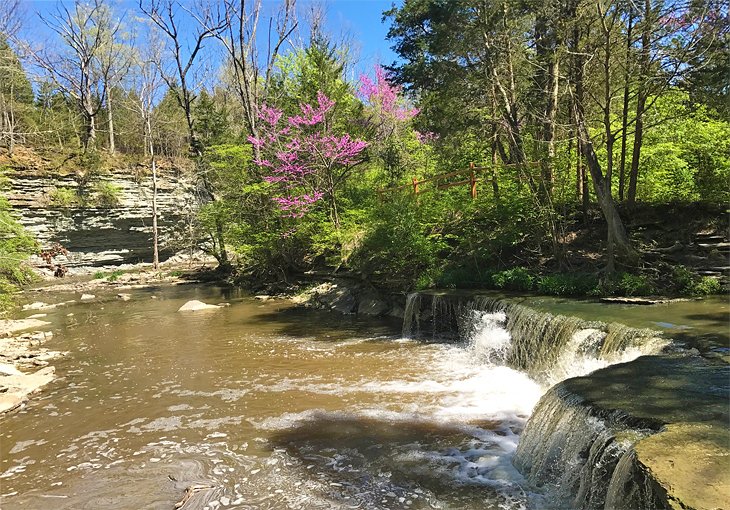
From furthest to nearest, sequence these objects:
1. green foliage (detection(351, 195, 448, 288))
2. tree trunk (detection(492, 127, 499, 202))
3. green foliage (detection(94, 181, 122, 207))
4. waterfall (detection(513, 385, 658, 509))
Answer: green foliage (detection(94, 181, 122, 207)) → green foliage (detection(351, 195, 448, 288)) → tree trunk (detection(492, 127, 499, 202)) → waterfall (detection(513, 385, 658, 509))

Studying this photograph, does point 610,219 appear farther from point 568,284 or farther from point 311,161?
point 311,161

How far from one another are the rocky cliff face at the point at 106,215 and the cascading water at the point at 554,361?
18.8 m

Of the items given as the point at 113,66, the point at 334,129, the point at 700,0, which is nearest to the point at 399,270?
the point at 334,129

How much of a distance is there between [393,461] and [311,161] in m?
12.7

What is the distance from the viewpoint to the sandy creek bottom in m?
4.38

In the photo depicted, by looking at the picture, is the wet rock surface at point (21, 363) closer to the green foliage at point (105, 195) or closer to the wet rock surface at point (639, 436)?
the wet rock surface at point (639, 436)

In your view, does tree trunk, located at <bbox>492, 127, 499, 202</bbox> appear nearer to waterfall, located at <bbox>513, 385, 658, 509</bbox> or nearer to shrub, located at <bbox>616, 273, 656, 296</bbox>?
shrub, located at <bbox>616, 273, 656, 296</bbox>

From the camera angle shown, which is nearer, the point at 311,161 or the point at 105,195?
the point at 311,161

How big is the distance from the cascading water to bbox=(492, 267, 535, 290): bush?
1.25 meters

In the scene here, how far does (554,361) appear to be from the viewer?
719 cm

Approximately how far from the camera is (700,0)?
8234mm

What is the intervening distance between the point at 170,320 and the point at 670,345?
11.8 metres

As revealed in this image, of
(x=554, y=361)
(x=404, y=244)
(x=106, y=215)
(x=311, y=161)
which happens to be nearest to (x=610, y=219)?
(x=554, y=361)

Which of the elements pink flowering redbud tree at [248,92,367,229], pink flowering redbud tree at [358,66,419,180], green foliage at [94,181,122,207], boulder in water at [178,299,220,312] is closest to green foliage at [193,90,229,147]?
green foliage at [94,181,122,207]
